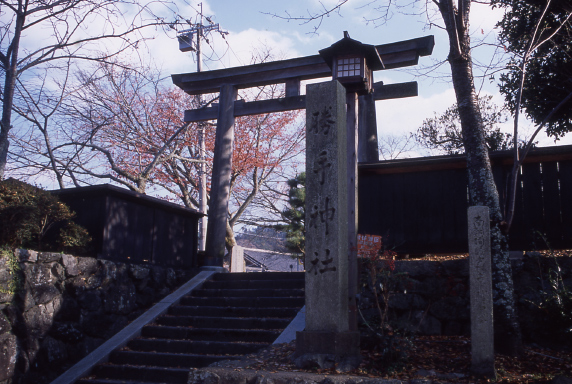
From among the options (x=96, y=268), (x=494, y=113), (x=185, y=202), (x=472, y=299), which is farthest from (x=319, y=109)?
(x=185, y=202)

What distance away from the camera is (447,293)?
824 centimetres

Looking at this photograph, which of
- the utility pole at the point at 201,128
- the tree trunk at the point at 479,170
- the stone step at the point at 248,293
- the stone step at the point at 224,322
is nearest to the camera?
the tree trunk at the point at 479,170

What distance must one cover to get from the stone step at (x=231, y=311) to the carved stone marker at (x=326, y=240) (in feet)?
7.34

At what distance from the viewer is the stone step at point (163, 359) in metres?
7.57

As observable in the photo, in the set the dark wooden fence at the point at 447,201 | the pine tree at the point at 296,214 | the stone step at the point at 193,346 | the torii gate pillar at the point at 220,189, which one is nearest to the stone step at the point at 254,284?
the torii gate pillar at the point at 220,189

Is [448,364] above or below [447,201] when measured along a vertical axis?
below

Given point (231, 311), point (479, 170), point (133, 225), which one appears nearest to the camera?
point (479, 170)

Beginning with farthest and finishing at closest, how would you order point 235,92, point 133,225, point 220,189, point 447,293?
point 235,92 → point 220,189 → point 133,225 → point 447,293

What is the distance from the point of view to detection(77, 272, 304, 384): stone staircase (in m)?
7.57

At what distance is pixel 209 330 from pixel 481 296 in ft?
15.4

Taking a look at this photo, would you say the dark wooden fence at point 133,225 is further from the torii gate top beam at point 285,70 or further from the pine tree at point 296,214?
the pine tree at point 296,214

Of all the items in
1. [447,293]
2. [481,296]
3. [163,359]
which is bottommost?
[163,359]

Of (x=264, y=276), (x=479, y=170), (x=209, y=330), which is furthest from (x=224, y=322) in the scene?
(x=479, y=170)

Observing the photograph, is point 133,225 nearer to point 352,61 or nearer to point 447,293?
point 352,61
